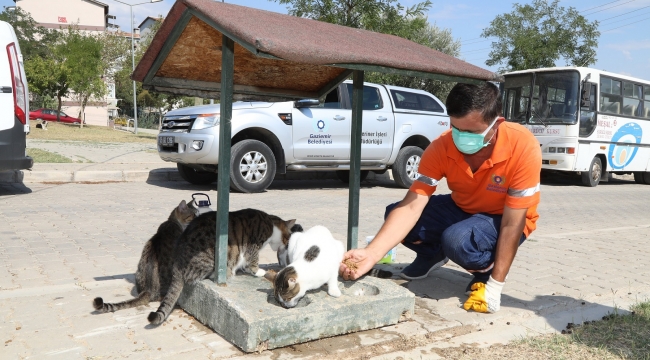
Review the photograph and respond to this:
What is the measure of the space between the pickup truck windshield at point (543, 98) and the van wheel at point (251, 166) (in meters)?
8.40

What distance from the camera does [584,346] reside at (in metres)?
3.09

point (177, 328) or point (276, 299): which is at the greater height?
point (276, 299)

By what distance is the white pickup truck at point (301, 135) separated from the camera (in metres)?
9.08

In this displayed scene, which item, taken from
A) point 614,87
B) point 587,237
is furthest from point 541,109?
point 587,237

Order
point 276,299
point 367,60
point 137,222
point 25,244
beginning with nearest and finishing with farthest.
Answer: point 367,60, point 276,299, point 25,244, point 137,222

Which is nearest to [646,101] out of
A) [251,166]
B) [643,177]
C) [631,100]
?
[631,100]

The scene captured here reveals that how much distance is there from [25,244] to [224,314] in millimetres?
3151

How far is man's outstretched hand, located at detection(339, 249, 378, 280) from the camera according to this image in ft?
11.2

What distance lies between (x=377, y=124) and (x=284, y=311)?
7988 mm

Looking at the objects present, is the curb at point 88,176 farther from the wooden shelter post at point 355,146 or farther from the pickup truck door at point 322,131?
the wooden shelter post at point 355,146

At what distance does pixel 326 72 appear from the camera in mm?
4172

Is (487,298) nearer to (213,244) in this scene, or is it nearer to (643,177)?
(213,244)

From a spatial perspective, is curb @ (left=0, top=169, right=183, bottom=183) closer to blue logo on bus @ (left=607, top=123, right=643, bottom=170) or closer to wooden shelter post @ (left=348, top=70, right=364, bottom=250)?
wooden shelter post @ (left=348, top=70, right=364, bottom=250)

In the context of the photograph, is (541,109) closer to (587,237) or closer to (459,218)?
(587,237)
